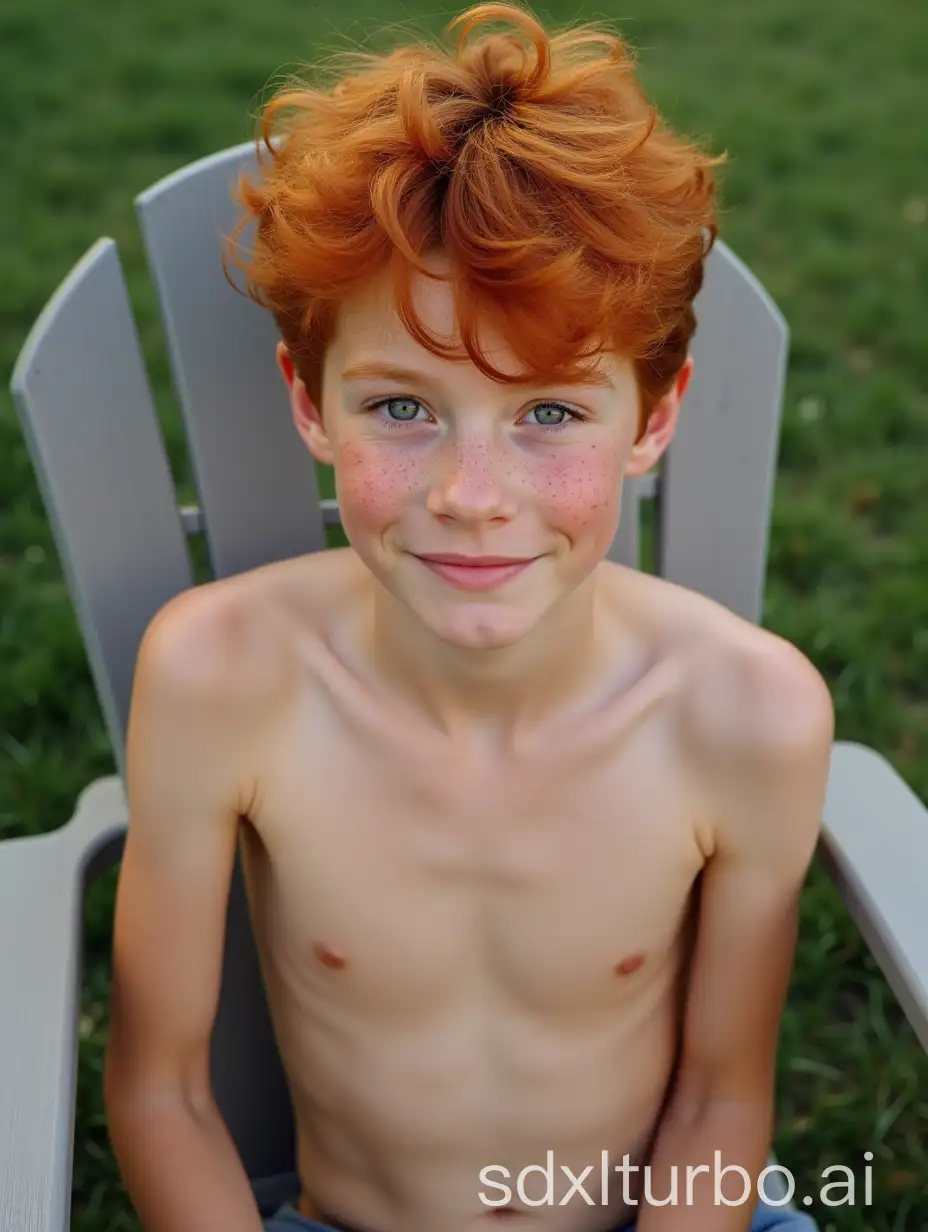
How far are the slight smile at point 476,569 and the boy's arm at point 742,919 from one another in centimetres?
31

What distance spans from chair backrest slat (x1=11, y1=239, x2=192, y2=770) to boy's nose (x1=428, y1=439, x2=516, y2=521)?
494mm

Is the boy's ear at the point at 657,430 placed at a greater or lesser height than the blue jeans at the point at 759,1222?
greater

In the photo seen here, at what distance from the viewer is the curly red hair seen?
4.18 ft

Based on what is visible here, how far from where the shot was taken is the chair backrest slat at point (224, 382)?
1660mm

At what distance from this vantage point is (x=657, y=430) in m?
1.53

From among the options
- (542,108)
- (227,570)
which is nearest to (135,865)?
(227,570)

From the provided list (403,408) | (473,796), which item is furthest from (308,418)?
(473,796)

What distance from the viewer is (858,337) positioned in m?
3.94

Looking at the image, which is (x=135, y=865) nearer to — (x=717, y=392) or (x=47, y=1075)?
(x=47, y=1075)

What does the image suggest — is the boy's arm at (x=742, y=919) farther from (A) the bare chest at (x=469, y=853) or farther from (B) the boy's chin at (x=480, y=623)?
(B) the boy's chin at (x=480, y=623)

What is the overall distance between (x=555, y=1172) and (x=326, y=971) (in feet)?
1.15

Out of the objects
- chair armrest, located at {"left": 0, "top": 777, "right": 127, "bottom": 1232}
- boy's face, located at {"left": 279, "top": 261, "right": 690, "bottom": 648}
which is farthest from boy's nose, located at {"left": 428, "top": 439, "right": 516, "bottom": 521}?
chair armrest, located at {"left": 0, "top": 777, "right": 127, "bottom": 1232}

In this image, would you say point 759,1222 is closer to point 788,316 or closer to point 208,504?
point 208,504

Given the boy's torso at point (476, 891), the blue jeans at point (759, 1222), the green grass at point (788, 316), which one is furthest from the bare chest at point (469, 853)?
the green grass at point (788, 316)
